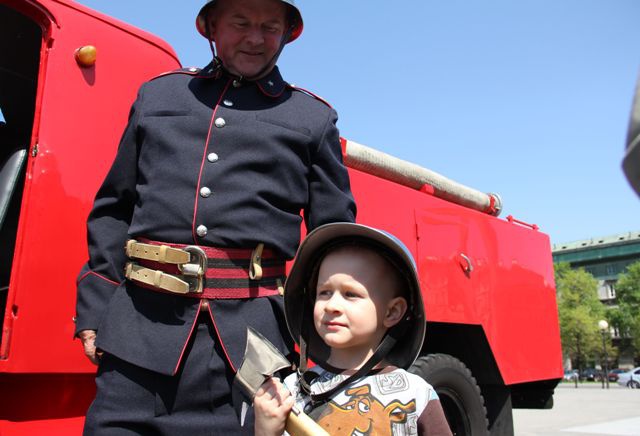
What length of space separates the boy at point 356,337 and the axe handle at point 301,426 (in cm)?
2

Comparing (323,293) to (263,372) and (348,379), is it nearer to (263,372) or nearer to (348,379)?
(348,379)

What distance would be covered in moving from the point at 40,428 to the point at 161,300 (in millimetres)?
634

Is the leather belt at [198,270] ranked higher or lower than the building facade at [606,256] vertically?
lower

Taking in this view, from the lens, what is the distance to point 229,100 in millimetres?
1800

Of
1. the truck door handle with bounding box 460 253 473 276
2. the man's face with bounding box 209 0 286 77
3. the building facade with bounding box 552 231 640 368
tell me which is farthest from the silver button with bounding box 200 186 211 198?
the building facade with bounding box 552 231 640 368

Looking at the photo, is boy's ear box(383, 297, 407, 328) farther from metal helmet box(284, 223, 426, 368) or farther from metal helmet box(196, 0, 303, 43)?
metal helmet box(196, 0, 303, 43)

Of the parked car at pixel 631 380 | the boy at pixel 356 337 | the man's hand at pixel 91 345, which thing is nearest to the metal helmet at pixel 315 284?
the boy at pixel 356 337

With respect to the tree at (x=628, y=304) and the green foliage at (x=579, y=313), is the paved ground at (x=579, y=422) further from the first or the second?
the tree at (x=628, y=304)

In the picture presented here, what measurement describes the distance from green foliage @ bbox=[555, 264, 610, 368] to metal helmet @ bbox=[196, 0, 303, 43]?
141 feet

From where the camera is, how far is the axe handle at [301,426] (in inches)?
48.5

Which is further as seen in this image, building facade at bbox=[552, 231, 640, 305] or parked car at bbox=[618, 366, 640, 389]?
building facade at bbox=[552, 231, 640, 305]

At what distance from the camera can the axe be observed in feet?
4.05

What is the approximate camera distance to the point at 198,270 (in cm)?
158

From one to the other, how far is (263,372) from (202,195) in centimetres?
59
